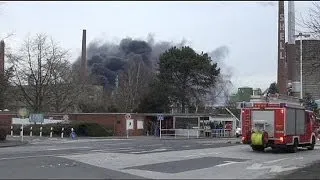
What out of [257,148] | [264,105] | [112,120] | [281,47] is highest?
[281,47]

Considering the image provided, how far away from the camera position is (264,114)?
3108 cm

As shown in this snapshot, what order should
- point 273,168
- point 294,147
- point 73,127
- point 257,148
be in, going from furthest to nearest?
point 73,127 < point 294,147 < point 257,148 < point 273,168

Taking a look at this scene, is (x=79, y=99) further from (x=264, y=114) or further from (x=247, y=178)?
(x=247, y=178)

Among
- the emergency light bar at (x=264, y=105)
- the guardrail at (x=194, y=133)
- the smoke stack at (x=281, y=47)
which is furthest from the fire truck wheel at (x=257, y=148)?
the smoke stack at (x=281, y=47)

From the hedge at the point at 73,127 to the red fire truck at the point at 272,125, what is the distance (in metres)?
28.4

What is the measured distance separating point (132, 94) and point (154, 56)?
47.8 metres

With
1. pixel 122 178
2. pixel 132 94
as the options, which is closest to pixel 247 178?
pixel 122 178

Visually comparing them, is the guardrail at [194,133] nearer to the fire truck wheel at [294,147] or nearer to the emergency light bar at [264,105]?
the emergency light bar at [264,105]

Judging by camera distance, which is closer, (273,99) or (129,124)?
(273,99)

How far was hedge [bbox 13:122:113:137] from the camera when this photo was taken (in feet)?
186

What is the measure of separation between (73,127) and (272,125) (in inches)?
1208

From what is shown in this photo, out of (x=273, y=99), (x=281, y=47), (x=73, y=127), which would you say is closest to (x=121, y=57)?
(x=281, y=47)

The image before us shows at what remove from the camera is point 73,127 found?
57375 millimetres

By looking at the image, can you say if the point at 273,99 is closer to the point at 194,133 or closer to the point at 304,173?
the point at 304,173
